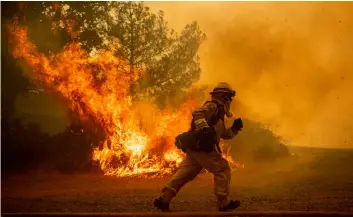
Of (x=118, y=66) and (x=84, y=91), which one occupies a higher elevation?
(x=118, y=66)

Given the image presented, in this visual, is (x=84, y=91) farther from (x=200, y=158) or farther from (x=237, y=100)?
(x=200, y=158)

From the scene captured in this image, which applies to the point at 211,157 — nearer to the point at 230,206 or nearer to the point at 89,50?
the point at 230,206

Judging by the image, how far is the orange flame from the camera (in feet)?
33.6

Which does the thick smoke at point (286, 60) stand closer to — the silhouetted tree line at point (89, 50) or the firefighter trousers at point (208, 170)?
the silhouetted tree line at point (89, 50)

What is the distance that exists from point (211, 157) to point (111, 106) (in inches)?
190

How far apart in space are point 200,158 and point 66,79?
5577 millimetres

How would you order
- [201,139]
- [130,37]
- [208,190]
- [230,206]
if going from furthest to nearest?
[130,37] < [208,190] < [201,139] < [230,206]

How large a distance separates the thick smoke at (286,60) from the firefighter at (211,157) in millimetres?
4294

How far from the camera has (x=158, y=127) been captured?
10594 mm

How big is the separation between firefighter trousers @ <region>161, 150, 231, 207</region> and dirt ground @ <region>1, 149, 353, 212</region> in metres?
0.51

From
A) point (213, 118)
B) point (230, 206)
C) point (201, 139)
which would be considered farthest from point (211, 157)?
point (230, 206)

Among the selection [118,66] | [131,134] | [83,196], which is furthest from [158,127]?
[83,196]

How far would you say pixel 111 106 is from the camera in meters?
10.6

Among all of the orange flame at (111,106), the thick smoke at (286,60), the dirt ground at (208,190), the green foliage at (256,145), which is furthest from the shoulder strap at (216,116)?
the green foliage at (256,145)
